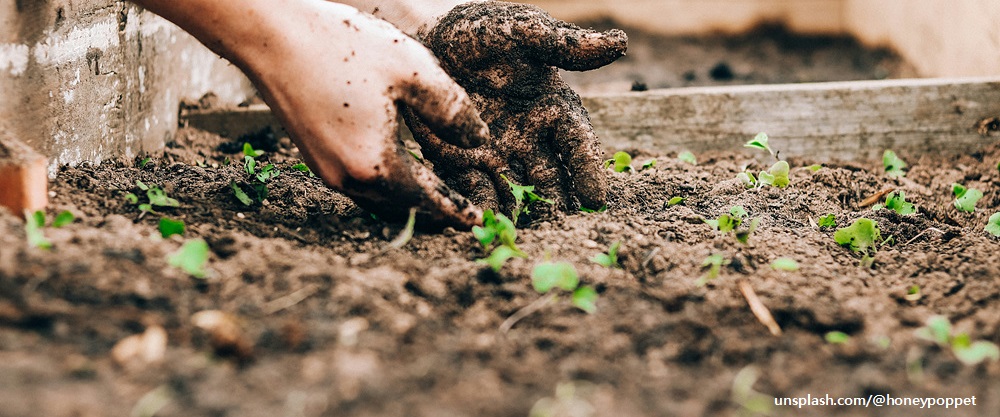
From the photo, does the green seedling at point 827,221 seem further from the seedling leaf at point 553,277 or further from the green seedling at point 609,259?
the seedling leaf at point 553,277

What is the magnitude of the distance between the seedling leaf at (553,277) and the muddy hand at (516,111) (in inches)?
22.7

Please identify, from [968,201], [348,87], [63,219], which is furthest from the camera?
[968,201]

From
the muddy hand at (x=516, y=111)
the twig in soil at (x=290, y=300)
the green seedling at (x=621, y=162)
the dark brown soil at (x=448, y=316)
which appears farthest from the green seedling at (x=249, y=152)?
the twig in soil at (x=290, y=300)

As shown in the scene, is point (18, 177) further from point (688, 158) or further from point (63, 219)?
point (688, 158)

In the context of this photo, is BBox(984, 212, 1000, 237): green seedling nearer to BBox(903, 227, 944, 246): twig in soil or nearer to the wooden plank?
BBox(903, 227, 944, 246): twig in soil

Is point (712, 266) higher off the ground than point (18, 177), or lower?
lower

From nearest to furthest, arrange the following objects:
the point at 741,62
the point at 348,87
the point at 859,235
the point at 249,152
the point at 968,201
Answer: the point at 348,87
the point at 859,235
the point at 968,201
the point at 249,152
the point at 741,62

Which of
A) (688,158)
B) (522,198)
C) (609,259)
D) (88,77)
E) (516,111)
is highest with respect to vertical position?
(88,77)

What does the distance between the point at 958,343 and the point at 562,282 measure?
1.93 feet

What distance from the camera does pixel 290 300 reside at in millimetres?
1195

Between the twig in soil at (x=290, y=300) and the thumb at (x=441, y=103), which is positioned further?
the thumb at (x=441, y=103)

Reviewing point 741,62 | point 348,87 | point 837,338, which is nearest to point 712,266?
point 837,338

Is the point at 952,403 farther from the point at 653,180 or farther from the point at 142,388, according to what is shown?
the point at 653,180

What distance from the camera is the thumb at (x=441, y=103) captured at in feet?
5.27
